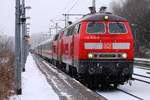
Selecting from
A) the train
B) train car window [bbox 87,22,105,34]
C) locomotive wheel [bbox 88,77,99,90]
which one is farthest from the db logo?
locomotive wheel [bbox 88,77,99,90]

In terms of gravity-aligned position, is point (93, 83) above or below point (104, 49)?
below

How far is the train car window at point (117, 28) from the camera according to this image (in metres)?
18.1

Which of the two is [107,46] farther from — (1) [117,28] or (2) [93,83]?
(2) [93,83]

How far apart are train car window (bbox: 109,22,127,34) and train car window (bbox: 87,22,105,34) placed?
343 mm

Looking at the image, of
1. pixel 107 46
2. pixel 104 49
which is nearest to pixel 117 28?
pixel 107 46

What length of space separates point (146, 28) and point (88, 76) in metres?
49.5

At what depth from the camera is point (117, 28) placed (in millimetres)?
18250

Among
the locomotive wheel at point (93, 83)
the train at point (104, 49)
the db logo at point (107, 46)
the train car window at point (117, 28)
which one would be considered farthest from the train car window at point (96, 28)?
the locomotive wheel at point (93, 83)

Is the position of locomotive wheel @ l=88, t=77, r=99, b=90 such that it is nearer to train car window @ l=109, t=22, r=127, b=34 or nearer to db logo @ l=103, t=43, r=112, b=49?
db logo @ l=103, t=43, r=112, b=49

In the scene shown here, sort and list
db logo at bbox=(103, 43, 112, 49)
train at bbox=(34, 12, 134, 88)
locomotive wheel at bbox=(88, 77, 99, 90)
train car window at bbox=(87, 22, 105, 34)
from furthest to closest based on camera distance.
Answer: locomotive wheel at bbox=(88, 77, 99, 90), train car window at bbox=(87, 22, 105, 34), db logo at bbox=(103, 43, 112, 49), train at bbox=(34, 12, 134, 88)

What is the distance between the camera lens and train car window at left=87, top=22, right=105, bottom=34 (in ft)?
59.4

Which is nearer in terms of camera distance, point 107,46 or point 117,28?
point 107,46

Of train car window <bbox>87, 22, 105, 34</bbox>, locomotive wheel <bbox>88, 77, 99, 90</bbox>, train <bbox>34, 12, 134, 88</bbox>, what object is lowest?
locomotive wheel <bbox>88, 77, 99, 90</bbox>

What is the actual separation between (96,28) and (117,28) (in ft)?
2.92
